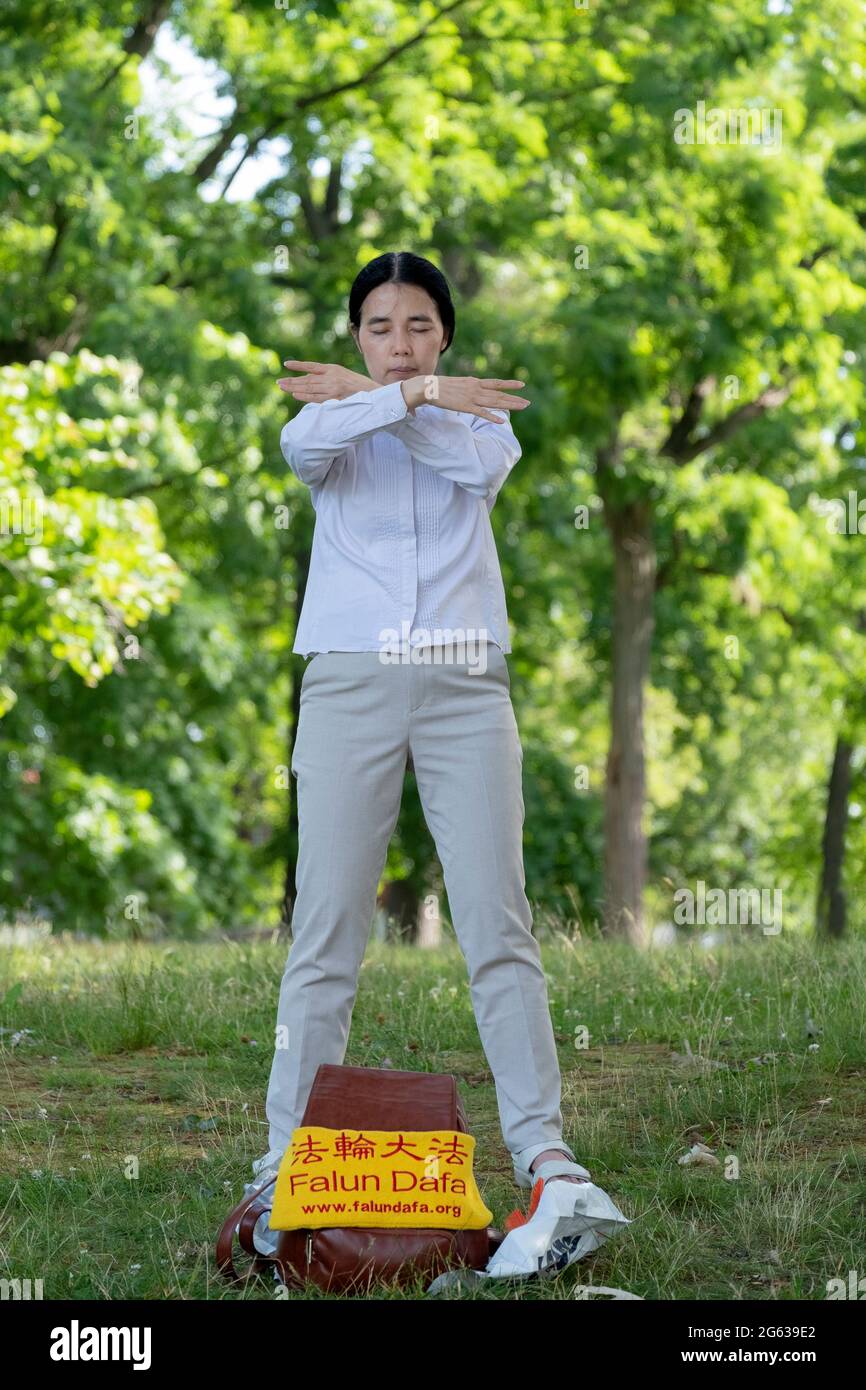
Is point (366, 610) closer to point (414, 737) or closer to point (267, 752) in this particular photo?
point (414, 737)

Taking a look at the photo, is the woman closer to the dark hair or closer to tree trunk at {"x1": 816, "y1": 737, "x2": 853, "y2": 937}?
the dark hair

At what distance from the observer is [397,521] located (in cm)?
339

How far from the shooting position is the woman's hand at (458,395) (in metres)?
3.25

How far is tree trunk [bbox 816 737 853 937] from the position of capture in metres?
15.7

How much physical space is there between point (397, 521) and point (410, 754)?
0.50 meters

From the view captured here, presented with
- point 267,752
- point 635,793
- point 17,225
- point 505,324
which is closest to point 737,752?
point 267,752

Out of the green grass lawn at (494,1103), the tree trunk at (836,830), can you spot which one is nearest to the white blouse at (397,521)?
the green grass lawn at (494,1103)

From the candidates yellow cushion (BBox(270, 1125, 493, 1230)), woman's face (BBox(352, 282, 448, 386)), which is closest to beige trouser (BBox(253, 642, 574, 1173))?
yellow cushion (BBox(270, 1125, 493, 1230))

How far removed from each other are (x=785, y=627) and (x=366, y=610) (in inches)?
559

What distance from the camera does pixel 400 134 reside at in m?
13.6

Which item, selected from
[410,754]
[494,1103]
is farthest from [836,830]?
[410,754]

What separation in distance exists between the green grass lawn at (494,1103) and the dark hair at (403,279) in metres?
2.03

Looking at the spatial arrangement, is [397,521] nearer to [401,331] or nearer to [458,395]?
[458,395]

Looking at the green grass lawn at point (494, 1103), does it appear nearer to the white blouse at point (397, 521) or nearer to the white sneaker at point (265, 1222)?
the white sneaker at point (265, 1222)
